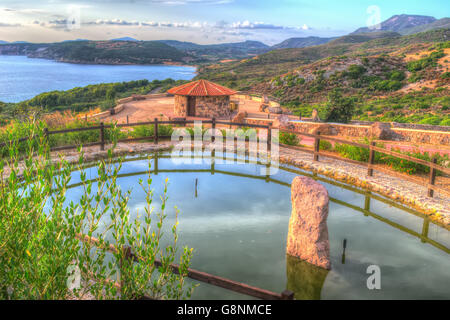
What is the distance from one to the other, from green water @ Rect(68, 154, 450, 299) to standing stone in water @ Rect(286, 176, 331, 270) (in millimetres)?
222

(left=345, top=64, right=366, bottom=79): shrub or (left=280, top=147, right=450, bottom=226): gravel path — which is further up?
(left=345, top=64, right=366, bottom=79): shrub

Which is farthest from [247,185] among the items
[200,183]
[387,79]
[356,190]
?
[387,79]

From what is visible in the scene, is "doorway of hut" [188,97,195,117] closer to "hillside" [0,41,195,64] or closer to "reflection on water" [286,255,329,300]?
"reflection on water" [286,255,329,300]

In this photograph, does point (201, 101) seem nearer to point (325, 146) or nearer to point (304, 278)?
point (325, 146)

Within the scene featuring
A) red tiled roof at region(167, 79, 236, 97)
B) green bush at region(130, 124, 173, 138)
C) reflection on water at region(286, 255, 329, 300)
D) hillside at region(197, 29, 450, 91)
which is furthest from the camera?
hillside at region(197, 29, 450, 91)

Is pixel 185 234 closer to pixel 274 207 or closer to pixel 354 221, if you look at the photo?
pixel 274 207

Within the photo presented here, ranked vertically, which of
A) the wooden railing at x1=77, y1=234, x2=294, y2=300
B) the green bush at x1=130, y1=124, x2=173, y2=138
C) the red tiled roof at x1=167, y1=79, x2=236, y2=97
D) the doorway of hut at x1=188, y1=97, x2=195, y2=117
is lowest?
the wooden railing at x1=77, y1=234, x2=294, y2=300

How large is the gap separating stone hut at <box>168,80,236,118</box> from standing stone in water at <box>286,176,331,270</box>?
1759 centimetres

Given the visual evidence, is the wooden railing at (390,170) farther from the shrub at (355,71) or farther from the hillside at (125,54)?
the hillside at (125,54)

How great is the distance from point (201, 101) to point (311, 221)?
1826 centimetres

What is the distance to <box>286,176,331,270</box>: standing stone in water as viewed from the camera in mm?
6621

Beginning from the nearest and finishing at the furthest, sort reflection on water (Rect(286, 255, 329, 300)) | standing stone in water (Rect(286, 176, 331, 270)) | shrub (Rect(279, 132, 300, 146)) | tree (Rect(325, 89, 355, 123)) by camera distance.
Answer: reflection on water (Rect(286, 255, 329, 300))
standing stone in water (Rect(286, 176, 331, 270))
shrub (Rect(279, 132, 300, 146))
tree (Rect(325, 89, 355, 123))

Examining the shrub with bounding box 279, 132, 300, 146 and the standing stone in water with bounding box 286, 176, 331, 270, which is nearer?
the standing stone in water with bounding box 286, 176, 331, 270

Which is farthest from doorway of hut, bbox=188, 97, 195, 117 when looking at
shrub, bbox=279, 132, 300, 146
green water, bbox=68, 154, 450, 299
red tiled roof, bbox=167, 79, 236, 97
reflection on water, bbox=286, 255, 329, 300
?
reflection on water, bbox=286, 255, 329, 300
